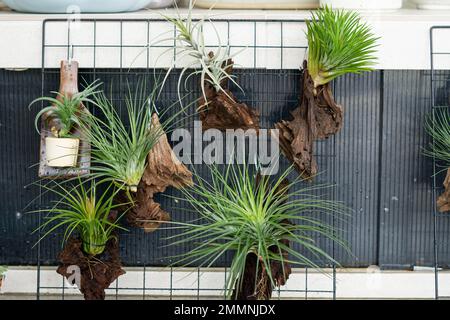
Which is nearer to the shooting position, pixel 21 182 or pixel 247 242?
pixel 247 242

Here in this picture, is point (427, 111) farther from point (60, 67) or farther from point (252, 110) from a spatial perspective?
point (60, 67)

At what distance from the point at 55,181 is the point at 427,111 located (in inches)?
34.5

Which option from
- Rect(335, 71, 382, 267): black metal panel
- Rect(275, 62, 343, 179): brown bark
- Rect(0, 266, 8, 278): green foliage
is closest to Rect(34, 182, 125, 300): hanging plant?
Rect(0, 266, 8, 278): green foliage

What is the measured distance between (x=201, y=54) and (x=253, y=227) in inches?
16.7

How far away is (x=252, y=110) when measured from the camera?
2545 millimetres

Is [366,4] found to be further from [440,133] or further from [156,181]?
[156,181]

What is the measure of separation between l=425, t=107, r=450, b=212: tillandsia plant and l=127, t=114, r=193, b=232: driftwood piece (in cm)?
56

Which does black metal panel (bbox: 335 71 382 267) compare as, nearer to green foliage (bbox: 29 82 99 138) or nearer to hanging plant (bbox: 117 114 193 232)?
hanging plant (bbox: 117 114 193 232)

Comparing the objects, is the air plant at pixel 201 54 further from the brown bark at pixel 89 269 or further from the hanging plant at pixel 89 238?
the brown bark at pixel 89 269

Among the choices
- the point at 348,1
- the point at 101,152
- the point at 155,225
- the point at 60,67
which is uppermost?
the point at 348,1

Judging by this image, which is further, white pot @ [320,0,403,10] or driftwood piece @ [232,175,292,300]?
white pot @ [320,0,403,10]

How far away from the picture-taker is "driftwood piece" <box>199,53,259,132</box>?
8.31ft

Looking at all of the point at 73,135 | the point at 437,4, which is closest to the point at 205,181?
the point at 73,135

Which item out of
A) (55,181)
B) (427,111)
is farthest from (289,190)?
(55,181)
